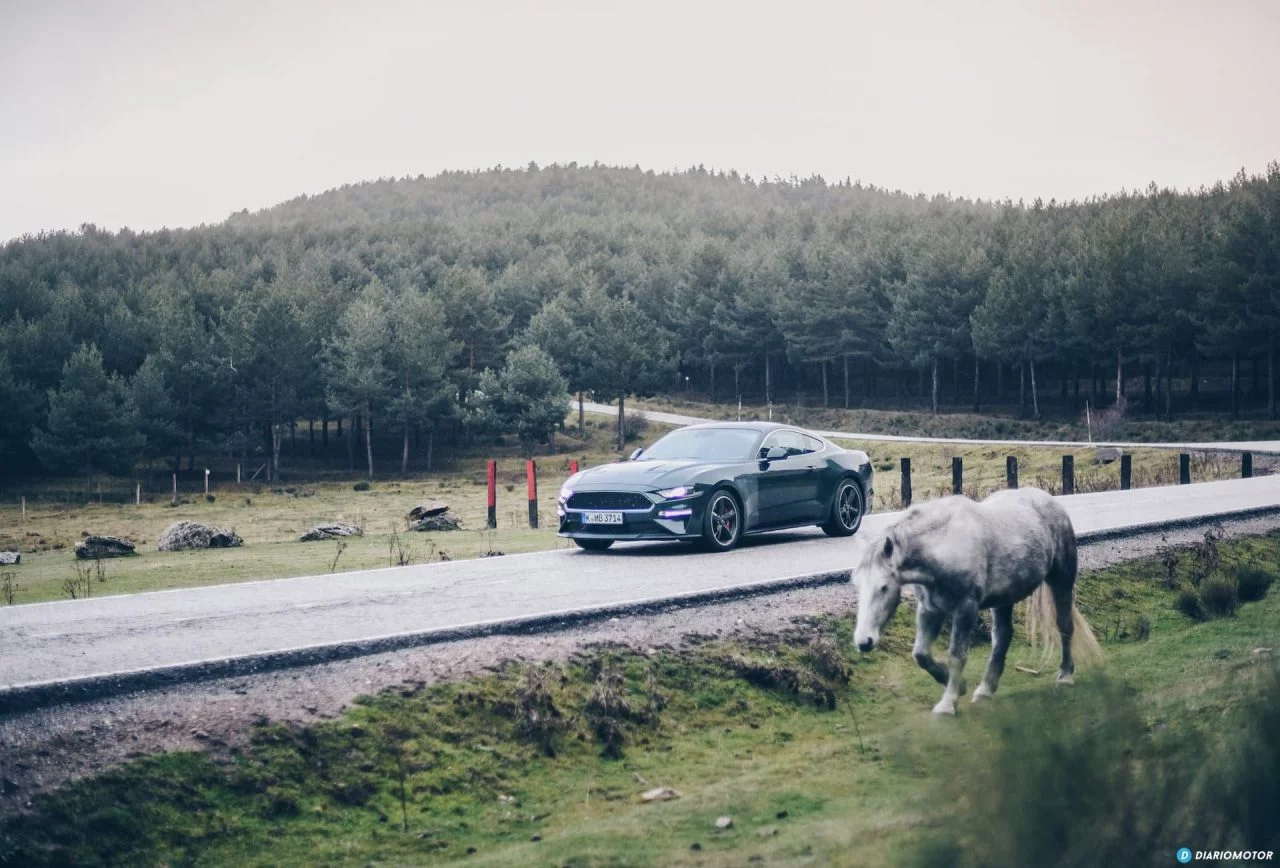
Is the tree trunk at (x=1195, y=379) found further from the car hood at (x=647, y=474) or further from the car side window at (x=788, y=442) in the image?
the car hood at (x=647, y=474)

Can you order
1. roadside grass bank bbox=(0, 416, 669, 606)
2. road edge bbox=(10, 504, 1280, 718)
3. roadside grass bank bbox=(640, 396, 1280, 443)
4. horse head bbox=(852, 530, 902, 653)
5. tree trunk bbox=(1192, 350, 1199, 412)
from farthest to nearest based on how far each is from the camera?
tree trunk bbox=(1192, 350, 1199, 412) < roadside grass bank bbox=(640, 396, 1280, 443) < roadside grass bank bbox=(0, 416, 669, 606) < road edge bbox=(10, 504, 1280, 718) < horse head bbox=(852, 530, 902, 653)

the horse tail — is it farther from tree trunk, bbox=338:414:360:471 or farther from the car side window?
tree trunk, bbox=338:414:360:471

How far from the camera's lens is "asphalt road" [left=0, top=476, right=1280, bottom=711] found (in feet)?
31.2

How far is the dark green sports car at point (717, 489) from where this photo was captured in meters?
15.7

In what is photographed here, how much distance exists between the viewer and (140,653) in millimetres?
9539

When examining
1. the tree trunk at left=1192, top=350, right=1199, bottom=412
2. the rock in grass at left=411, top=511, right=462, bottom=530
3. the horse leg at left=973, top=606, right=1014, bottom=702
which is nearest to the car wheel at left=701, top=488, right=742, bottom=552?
the horse leg at left=973, top=606, right=1014, bottom=702

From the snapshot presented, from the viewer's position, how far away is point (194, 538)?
24312 millimetres

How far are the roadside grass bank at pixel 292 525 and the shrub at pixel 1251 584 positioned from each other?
365 inches

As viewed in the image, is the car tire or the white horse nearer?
the white horse

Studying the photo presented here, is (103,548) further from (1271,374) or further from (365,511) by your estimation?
(1271,374)

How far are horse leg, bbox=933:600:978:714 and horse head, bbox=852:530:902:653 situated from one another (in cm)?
59

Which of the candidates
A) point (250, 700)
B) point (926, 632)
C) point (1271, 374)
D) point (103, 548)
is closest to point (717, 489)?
point (926, 632)

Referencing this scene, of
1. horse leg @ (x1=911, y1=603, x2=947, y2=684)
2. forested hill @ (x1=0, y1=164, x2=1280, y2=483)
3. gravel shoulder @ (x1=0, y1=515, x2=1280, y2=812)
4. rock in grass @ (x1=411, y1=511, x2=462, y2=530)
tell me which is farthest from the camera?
forested hill @ (x1=0, y1=164, x2=1280, y2=483)

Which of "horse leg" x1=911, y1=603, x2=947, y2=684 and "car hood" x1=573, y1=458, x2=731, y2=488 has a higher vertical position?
"car hood" x1=573, y1=458, x2=731, y2=488
